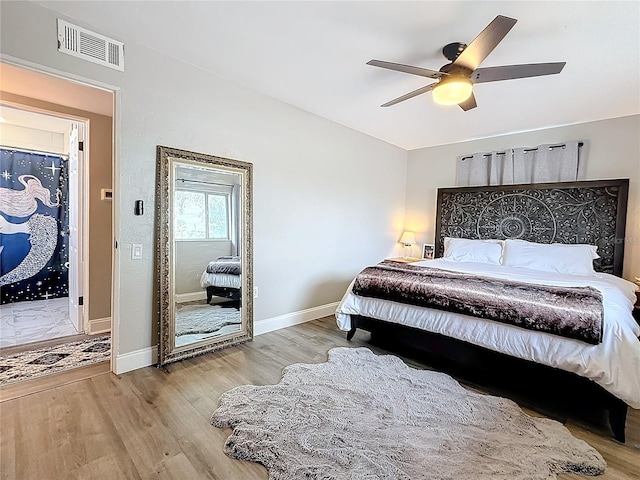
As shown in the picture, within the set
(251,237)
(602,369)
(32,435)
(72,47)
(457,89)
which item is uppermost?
(72,47)

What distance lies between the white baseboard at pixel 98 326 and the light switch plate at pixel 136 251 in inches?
57.6

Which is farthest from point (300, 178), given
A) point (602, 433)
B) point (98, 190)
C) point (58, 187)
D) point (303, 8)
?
point (58, 187)

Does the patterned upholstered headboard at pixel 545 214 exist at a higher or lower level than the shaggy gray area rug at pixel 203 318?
higher

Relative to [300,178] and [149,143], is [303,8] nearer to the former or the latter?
[149,143]

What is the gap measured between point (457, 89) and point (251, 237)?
2.28m

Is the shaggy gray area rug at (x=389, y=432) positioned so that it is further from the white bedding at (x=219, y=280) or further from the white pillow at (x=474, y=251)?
the white pillow at (x=474, y=251)

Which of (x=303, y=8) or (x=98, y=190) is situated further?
(x=98, y=190)

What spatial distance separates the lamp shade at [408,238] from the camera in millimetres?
5297

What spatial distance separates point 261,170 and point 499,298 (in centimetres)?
256

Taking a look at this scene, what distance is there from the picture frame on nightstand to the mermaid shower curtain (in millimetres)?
5422

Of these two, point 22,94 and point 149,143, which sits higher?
point 22,94

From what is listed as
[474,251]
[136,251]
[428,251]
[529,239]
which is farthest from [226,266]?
[529,239]

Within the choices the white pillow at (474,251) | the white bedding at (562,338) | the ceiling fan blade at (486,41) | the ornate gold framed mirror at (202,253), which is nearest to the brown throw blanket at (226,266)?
the ornate gold framed mirror at (202,253)

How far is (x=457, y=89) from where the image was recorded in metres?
2.29
